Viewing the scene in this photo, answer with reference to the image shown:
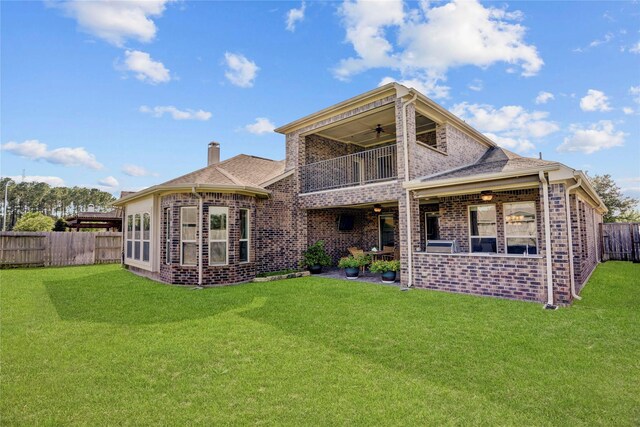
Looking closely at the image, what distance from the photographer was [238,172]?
1240 cm

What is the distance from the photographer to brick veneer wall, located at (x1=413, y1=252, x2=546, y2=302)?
6.88m

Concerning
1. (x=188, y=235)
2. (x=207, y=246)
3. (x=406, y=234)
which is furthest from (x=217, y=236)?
(x=406, y=234)

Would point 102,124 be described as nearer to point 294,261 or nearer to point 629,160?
point 294,261

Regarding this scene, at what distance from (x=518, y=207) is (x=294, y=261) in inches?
307

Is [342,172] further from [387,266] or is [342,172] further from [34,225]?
[34,225]

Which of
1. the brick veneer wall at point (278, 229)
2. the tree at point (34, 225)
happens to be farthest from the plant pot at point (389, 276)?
the tree at point (34, 225)

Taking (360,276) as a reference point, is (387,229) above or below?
above

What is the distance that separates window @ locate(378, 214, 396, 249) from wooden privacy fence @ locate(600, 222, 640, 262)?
11.9 meters

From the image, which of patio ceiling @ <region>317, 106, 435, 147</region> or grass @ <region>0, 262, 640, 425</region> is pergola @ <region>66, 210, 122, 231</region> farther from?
patio ceiling @ <region>317, 106, 435, 147</region>

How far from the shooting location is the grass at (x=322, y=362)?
9.10 ft

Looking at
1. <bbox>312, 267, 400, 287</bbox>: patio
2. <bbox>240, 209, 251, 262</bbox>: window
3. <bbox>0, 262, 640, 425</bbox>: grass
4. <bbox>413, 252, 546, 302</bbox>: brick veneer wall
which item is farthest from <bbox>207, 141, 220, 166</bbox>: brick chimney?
<bbox>413, 252, 546, 302</bbox>: brick veneer wall

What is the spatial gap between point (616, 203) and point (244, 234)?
33.6 metres

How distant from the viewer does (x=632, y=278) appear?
9.88m

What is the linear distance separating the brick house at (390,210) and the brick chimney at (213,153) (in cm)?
217
